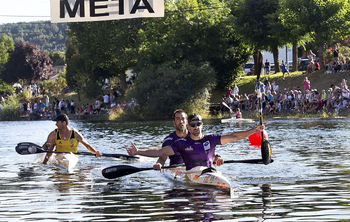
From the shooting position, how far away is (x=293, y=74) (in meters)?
44.9

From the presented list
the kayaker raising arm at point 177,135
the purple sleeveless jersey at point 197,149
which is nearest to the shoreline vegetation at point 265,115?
the kayaker raising arm at point 177,135

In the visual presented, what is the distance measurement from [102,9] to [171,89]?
30.5 metres

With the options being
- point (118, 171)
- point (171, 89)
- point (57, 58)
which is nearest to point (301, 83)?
point (171, 89)

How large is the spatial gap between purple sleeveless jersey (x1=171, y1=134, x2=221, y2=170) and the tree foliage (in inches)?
3208

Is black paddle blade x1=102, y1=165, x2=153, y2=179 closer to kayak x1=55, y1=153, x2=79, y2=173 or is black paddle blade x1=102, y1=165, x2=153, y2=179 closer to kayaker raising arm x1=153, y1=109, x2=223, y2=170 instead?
kayaker raising arm x1=153, y1=109, x2=223, y2=170

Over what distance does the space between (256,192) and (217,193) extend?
77cm

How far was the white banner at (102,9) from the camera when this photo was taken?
13.3 meters

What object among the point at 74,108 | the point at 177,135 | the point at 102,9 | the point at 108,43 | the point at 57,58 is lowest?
the point at 74,108

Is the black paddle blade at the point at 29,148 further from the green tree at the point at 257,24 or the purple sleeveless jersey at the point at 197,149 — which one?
the green tree at the point at 257,24

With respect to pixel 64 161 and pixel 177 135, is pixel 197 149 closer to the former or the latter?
pixel 177 135

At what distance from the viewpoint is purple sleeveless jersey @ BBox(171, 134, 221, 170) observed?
37.0 feet

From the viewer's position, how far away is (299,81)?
42.6 metres

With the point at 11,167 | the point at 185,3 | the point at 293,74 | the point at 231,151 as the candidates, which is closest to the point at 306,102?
the point at 293,74

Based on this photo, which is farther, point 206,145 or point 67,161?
point 67,161
